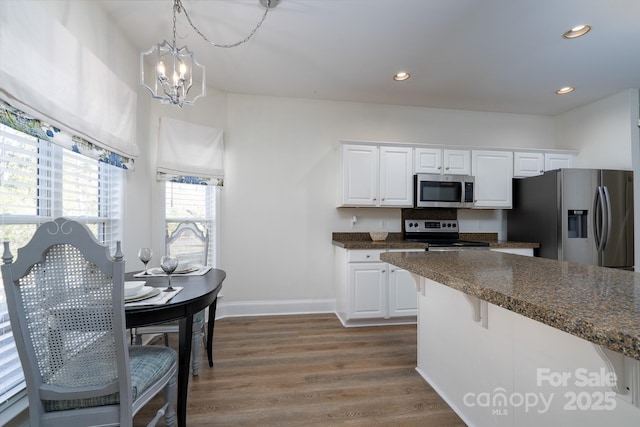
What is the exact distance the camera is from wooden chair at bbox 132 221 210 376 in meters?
2.09

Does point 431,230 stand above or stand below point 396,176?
below

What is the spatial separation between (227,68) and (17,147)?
194cm

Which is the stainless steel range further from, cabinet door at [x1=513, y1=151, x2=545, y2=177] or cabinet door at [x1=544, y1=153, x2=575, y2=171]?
cabinet door at [x1=544, y1=153, x2=575, y2=171]

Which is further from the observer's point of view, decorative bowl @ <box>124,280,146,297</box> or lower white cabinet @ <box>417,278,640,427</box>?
decorative bowl @ <box>124,280,146,297</box>

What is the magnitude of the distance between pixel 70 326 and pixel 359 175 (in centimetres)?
284

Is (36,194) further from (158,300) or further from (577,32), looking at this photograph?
(577,32)

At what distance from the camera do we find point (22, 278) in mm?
1050

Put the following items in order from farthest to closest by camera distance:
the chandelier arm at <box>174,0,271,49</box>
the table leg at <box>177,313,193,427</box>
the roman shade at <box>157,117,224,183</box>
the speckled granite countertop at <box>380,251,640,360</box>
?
the roman shade at <box>157,117,224,183</box> < the chandelier arm at <box>174,0,271,49</box> < the table leg at <box>177,313,193,427</box> < the speckled granite countertop at <box>380,251,640,360</box>

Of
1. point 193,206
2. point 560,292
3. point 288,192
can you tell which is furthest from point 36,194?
point 560,292

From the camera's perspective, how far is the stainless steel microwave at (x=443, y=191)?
3441 millimetres

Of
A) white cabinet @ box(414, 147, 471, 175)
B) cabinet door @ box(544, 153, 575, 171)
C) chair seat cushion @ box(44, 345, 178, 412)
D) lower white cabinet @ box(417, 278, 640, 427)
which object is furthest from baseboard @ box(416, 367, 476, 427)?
cabinet door @ box(544, 153, 575, 171)

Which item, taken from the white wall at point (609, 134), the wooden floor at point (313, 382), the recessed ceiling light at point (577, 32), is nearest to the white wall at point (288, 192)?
the wooden floor at point (313, 382)

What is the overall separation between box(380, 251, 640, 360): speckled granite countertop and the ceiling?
1849 millimetres

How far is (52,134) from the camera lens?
1530mm
